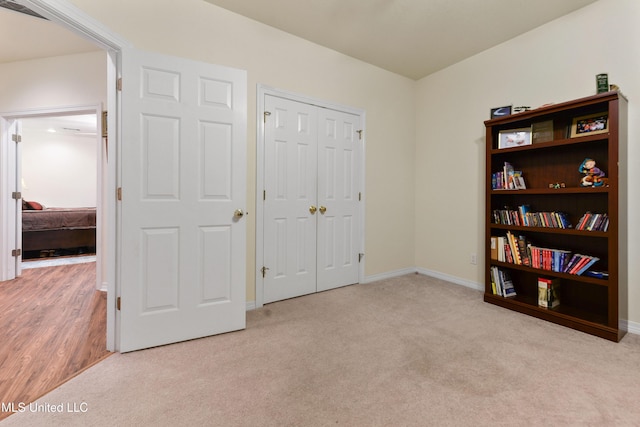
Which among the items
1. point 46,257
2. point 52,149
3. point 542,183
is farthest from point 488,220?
point 52,149

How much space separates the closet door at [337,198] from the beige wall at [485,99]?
42.9 inches

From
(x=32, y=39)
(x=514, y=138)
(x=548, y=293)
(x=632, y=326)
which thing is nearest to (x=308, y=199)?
(x=514, y=138)

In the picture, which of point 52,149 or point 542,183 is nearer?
point 542,183

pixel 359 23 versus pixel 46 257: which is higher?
pixel 359 23

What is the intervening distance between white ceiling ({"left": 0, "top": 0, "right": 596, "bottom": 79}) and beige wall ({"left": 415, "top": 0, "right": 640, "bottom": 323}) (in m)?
0.18

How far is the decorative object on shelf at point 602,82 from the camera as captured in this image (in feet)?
7.11

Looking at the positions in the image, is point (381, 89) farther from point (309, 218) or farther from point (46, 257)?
point (46, 257)

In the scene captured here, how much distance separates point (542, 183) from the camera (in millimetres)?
2693

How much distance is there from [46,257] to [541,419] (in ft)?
22.2

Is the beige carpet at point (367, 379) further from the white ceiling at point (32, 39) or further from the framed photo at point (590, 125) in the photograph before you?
the white ceiling at point (32, 39)

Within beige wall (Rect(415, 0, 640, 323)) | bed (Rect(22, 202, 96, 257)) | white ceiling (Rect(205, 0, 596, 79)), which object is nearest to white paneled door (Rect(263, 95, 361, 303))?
white ceiling (Rect(205, 0, 596, 79))

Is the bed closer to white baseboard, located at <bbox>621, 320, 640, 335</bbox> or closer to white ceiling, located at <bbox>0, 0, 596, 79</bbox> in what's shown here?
white ceiling, located at <bbox>0, 0, 596, 79</bbox>

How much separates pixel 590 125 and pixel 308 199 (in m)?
2.51

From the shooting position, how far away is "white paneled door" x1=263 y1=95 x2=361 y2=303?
9.33 ft
